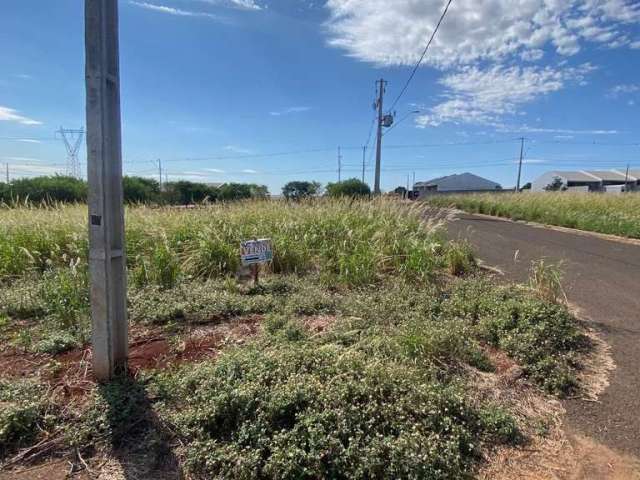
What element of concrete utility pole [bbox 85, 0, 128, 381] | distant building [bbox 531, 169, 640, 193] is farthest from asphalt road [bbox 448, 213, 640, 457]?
distant building [bbox 531, 169, 640, 193]

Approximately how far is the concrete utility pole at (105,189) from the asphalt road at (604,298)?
9.81ft

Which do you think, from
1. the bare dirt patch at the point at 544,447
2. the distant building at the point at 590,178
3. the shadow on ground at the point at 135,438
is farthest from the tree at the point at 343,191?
the distant building at the point at 590,178

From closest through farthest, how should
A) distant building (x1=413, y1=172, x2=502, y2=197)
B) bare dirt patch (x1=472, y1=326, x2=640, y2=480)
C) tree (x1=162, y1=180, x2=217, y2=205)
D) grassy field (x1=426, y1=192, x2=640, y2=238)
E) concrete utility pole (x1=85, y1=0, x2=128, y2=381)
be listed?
bare dirt patch (x1=472, y1=326, x2=640, y2=480), concrete utility pole (x1=85, y1=0, x2=128, y2=381), tree (x1=162, y1=180, x2=217, y2=205), grassy field (x1=426, y1=192, x2=640, y2=238), distant building (x1=413, y1=172, x2=502, y2=197)

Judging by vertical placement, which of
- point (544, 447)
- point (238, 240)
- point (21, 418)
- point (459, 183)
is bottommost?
point (544, 447)

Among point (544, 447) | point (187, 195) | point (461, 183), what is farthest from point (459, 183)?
point (544, 447)

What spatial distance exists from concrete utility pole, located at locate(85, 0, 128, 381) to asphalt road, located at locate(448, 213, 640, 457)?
9.81 ft

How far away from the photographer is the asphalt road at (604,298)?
2182 mm

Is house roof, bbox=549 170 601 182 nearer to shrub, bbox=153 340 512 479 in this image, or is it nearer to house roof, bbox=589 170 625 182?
house roof, bbox=589 170 625 182

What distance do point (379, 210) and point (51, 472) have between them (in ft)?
22.0

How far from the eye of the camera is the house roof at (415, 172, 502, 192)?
73.6m

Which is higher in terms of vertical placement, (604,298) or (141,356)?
(604,298)

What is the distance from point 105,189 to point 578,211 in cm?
1734

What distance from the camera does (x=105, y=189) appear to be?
2201 millimetres

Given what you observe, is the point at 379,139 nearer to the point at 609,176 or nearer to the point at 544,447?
the point at 544,447
